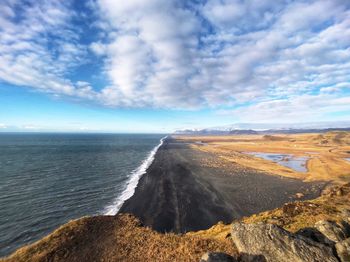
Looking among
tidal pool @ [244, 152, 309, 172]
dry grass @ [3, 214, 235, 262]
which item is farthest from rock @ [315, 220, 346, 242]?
tidal pool @ [244, 152, 309, 172]

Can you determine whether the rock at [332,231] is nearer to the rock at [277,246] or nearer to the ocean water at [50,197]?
the rock at [277,246]

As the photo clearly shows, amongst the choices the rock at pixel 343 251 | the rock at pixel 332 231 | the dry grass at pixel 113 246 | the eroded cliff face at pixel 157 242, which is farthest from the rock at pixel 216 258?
the rock at pixel 332 231

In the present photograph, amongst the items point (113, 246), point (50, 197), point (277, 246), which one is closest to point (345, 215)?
point (277, 246)

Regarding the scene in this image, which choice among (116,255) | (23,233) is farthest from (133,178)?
(116,255)

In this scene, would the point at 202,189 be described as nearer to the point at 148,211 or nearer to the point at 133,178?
the point at 148,211

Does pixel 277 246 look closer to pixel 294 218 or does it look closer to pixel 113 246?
pixel 294 218

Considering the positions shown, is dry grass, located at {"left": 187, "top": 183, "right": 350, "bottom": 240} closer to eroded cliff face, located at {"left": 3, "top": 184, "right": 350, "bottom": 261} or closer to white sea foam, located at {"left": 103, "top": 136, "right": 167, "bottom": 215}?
eroded cliff face, located at {"left": 3, "top": 184, "right": 350, "bottom": 261}

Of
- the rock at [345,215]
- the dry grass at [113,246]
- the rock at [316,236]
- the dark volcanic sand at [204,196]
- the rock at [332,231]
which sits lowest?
the dark volcanic sand at [204,196]
